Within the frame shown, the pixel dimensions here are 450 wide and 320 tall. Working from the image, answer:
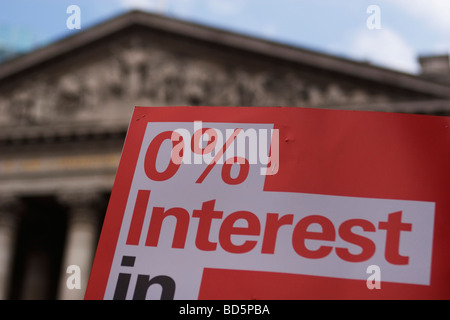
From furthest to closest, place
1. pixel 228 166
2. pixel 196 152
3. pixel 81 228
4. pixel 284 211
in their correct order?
pixel 81 228
pixel 196 152
pixel 228 166
pixel 284 211

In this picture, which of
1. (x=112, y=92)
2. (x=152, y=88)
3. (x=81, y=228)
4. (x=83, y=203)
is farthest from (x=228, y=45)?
(x=81, y=228)

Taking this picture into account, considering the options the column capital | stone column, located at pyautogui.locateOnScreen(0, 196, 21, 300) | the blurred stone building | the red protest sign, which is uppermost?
the blurred stone building

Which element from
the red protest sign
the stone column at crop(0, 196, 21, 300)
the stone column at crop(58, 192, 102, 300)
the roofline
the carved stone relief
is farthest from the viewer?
the stone column at crop(0, 196, 21, 300)

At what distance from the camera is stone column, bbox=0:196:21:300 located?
25.5 meters

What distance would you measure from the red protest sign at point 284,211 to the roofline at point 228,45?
20798 millimetres

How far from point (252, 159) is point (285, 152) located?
189 mm

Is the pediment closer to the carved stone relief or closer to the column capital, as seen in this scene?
the carved stone relief

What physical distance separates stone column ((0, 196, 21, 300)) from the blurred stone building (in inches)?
1.4

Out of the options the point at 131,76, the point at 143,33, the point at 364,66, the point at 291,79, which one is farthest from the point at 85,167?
the point at 364,66

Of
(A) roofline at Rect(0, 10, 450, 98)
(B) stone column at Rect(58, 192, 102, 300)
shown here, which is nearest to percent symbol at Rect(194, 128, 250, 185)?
(A) roofline at Rect(0, 10, 450, 98)

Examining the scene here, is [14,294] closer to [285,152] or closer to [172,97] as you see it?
[172,97]

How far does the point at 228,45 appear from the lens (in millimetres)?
25812

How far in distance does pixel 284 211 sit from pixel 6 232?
77.7 ft

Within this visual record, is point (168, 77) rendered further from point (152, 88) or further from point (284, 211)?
point (284, 211)
